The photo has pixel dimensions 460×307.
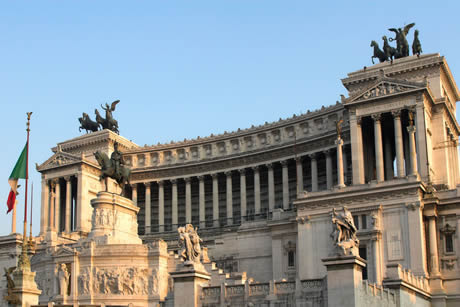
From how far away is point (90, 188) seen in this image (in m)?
94.1

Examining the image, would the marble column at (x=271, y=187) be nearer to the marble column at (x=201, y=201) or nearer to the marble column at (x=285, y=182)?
the marble column at (x=285, y=182)

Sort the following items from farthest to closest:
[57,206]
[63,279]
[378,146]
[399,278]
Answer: [57,206], [378,146], [63,279], [399,278]

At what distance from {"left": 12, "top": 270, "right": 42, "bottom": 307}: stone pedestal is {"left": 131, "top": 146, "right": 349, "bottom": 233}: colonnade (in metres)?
43.8

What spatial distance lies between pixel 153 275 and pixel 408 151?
101ft

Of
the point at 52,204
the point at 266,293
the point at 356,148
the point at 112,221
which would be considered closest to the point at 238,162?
the point at 356,148

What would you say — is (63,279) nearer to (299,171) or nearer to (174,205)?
(299,171)

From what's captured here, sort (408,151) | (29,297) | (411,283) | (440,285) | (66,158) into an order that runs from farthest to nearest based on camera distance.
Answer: (66,158) < (408,151) < (440,285) < (411,283) < (29,297)

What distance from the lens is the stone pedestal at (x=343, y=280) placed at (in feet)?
114

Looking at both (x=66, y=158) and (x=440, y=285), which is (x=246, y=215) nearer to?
(x=66, y=158)

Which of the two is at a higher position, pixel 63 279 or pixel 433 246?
pixel 433 246

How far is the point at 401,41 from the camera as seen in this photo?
79812mm

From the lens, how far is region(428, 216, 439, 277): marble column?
57688mm

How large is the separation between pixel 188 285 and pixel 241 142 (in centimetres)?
5384

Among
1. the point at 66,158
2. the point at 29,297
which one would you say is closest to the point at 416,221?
the point at 29,297
